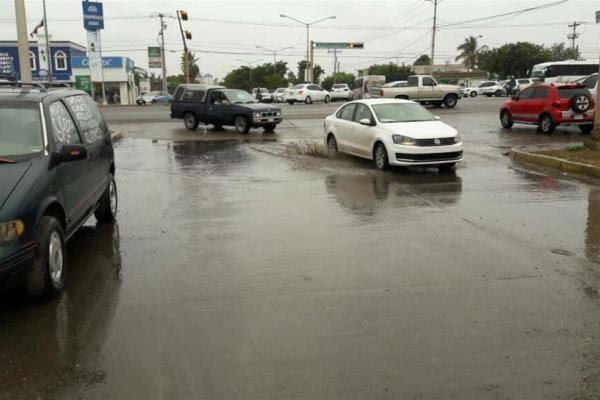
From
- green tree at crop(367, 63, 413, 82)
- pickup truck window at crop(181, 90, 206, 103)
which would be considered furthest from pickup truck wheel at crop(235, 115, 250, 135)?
green tree at crop(367, 63, 413, 82)

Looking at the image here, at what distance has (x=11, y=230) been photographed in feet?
15.1

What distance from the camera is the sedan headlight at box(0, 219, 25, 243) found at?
4.54 m

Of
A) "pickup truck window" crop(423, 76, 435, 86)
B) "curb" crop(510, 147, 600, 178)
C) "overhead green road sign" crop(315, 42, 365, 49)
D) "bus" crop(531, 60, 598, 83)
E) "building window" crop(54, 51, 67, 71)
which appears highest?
"overhead green road sign" crop(315, 42, 365, 49)

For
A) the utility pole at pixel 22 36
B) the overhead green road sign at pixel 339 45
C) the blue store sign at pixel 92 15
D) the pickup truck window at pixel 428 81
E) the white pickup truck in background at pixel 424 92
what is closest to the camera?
the utility pole at pixel 22 36

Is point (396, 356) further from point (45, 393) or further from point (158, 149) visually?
point (158, 149)

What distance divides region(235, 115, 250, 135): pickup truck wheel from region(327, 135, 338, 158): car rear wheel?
765 centimetres

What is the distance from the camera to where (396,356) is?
4.10 metres

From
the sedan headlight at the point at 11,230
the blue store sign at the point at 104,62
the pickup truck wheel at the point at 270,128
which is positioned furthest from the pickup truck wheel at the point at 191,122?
the blue store sign at the point at 104,62

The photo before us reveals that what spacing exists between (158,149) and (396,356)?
1505 cm

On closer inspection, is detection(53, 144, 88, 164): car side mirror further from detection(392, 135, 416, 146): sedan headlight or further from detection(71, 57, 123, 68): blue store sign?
detection(71, 57, 123, 68): blue store sign

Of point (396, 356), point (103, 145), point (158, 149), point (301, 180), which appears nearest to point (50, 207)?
point (103, 145)

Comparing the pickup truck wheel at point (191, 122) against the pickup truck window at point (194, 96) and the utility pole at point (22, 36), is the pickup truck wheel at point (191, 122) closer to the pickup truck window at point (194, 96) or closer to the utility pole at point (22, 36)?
the pickup truck window at point (194, 96)

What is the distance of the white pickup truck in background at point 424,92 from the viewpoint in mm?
34594

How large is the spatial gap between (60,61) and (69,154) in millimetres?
63010
